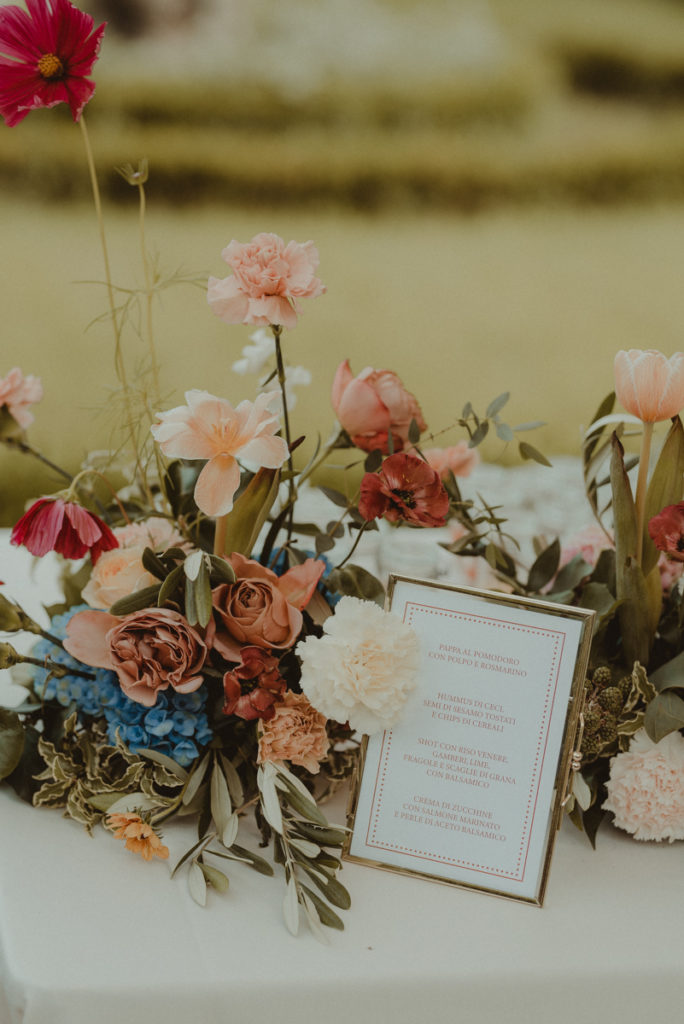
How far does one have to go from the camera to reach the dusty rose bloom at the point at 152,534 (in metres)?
0.87

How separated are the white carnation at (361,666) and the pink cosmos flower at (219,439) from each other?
0.41 ft

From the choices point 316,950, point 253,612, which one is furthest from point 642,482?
point 316,950

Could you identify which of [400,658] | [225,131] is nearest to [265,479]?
[400,658]

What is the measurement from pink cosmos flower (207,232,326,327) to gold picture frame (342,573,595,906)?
9.2 inches

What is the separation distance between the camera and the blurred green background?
3.69 metres

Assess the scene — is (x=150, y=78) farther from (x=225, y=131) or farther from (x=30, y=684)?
(x=30, y=684)

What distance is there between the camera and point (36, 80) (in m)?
0.74

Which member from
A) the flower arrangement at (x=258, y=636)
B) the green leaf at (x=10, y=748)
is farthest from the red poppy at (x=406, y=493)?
the green leaf at (x=10, y=748)

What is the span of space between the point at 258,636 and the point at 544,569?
345mm

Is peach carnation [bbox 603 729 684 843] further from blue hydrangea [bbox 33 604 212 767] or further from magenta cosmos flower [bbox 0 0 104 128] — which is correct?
magenta cosmos flower [bbox 0 0 104 128]

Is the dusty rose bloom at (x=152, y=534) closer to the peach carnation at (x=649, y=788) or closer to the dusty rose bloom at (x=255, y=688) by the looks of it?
the dusty rose bloom at (x=255, y=688)

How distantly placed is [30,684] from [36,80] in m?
0.51

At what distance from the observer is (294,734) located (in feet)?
2.41

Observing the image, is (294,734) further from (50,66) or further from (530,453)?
(50,66)
